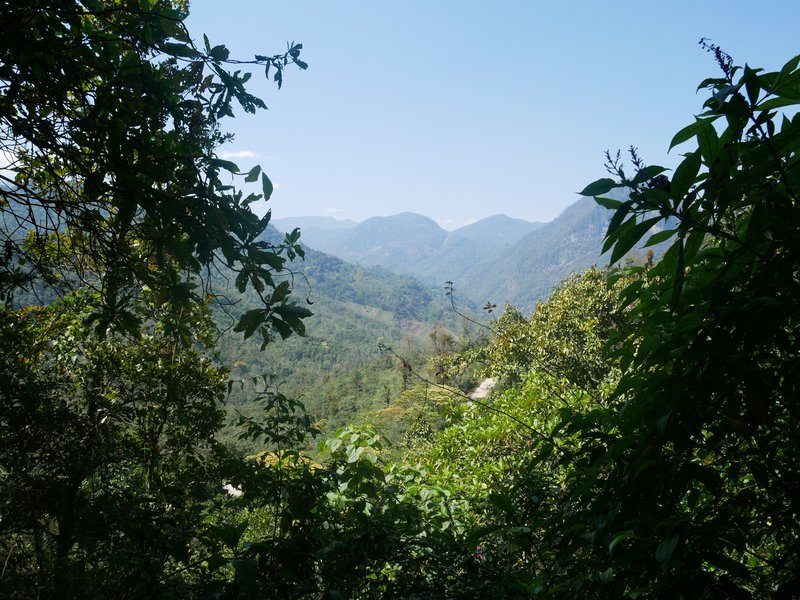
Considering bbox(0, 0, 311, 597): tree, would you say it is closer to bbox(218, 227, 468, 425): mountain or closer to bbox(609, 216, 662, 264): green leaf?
bbox(609, 216, 662, 264): green leaf

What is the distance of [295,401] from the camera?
2.73 m

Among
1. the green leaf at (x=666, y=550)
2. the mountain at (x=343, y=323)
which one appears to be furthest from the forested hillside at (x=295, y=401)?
the mountain at (x=343, y=323)

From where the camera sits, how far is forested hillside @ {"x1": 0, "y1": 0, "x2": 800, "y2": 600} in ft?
2.92

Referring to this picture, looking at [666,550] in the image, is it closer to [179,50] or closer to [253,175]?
[253,175]

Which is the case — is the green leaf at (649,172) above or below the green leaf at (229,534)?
above

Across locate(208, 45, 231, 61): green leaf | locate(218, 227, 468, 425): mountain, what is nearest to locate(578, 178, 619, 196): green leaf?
locate(208, 45, 231, 61): green leaf

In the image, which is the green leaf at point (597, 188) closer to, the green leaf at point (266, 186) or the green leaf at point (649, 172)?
the green leaf at point (649, 172)

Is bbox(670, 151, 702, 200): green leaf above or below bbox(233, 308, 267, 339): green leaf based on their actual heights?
above

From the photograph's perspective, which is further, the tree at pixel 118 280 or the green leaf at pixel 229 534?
the tree at pixel 118 280

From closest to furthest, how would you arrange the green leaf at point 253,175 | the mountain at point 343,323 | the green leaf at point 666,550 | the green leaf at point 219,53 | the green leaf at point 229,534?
the green leaf at point 666,550 → the green leaf at point 229,534 → the green leaf at point 253,175 → the green leaf at point 219,53 → the mountain at point 343,323

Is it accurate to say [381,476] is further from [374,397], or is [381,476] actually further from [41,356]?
[374,397]

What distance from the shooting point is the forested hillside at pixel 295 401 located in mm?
891

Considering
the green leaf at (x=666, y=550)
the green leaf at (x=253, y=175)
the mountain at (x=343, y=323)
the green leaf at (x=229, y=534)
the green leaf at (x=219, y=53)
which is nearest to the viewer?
the green leaf at (x=666, y=550)

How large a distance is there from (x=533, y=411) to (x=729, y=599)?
4.90 meters
